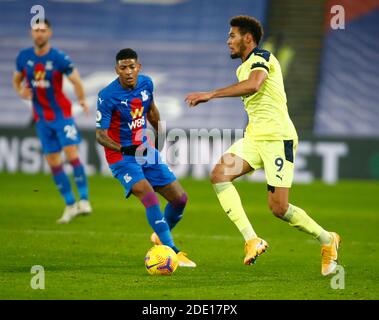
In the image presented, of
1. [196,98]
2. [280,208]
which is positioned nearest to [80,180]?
[280,208]

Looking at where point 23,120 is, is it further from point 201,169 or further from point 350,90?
point 350,90

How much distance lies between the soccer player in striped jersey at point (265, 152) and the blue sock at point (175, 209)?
0.82 meters

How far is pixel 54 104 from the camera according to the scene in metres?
13.2

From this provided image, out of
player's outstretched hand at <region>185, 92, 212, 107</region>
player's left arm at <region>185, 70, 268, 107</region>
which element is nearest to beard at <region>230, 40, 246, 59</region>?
player's left arm at <region>185, 70, 268, 107</region>

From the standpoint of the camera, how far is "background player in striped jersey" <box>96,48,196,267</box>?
902 cm

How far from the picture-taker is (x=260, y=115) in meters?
8.74

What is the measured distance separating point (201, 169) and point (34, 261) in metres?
11.2

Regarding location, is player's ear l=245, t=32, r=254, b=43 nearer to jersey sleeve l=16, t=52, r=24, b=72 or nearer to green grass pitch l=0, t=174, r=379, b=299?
green grass pitch l=0, t=174, r=379, b=299

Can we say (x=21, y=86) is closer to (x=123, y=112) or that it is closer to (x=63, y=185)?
(x=63, y=185)

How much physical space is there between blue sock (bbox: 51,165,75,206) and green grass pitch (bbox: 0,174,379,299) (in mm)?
345

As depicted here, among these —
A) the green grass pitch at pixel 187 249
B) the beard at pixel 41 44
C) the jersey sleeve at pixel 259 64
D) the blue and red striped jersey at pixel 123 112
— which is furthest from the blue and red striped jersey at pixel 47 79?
the jersey sleeve at pixel 259 64

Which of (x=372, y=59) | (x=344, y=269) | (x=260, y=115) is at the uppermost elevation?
(x=372, y=59)

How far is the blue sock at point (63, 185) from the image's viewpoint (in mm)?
12969
